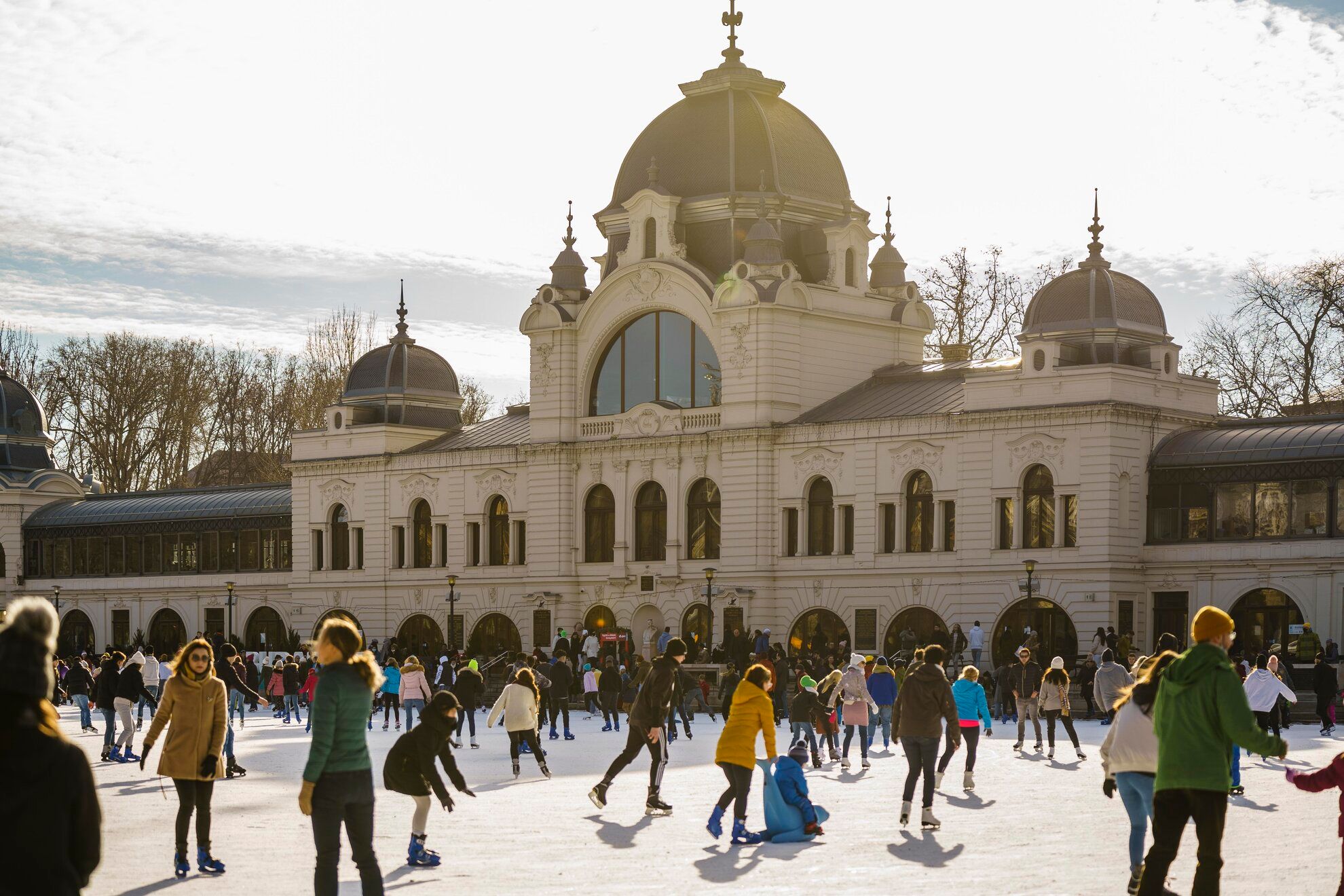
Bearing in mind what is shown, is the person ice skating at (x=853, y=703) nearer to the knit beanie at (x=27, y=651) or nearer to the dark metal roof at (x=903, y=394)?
the knit beanie at (x=27, y=651)

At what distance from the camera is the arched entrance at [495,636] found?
66625 mm

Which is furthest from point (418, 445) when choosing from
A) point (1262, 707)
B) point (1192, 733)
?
point (1192, 733)

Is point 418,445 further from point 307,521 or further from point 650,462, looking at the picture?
point 650,462

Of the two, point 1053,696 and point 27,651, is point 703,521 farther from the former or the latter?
point 27,651

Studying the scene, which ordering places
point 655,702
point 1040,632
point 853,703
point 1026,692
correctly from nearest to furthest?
1. point 655,702
2. point 853,703
3. point 1026,692
4. point 1040,632

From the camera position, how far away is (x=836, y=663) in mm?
47375

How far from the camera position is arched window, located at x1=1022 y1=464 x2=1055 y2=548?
178 ft

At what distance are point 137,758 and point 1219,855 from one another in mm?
21590

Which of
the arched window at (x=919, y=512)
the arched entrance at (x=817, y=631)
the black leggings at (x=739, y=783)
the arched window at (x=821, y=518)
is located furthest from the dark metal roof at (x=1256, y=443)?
the black leggings at (x=739, y=783)

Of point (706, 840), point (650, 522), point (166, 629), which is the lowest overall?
point (166, 629)

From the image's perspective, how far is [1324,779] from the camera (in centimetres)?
1184

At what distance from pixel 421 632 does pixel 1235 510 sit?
29345 millimetres

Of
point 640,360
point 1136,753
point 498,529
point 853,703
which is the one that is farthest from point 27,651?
point 498,529

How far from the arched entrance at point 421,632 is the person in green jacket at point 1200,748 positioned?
187ft
